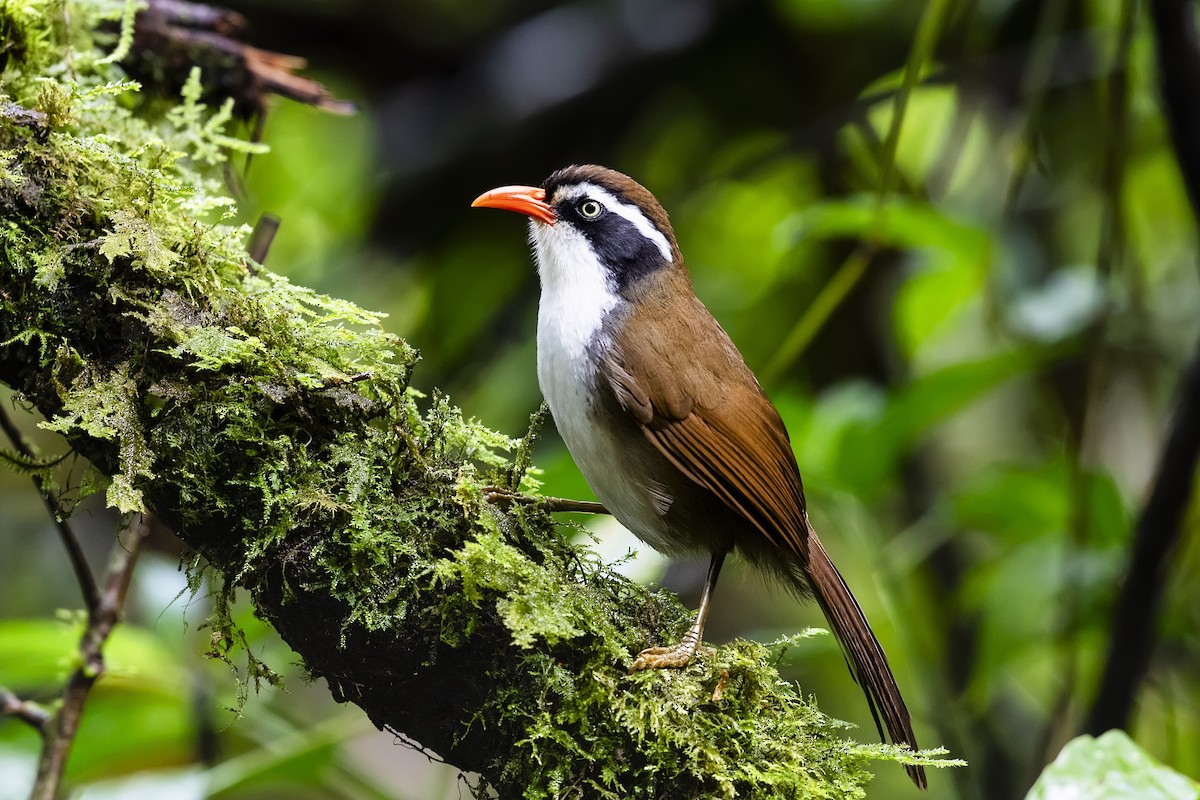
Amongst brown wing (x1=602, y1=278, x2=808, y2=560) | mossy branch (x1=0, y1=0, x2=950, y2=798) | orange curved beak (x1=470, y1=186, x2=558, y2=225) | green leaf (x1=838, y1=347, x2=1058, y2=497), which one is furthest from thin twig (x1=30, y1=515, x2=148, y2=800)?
green leaf (x1=838, y1=347, x2=1058, y2=497)

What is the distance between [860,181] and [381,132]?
1.97 metres

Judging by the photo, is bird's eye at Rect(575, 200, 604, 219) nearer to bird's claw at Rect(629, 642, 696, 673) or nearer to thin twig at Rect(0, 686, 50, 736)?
bird's claw at Rect(629, 642, 696, 673)

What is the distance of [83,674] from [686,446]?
139 centimetres

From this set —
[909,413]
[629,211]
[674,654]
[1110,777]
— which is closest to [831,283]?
[909,413]

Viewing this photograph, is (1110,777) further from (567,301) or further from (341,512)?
(567,301)

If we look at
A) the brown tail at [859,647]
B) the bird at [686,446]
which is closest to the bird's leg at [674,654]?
the bird at [686,446]

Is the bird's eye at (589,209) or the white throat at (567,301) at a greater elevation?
the bird's eye at (589,209)

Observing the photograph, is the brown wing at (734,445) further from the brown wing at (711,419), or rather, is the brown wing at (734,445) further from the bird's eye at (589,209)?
the bird's eye at (589,209)

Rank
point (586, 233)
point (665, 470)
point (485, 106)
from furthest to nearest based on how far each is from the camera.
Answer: point (485, 106) → point (586, 233) → point (665, 470)

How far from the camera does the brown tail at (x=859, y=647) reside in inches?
94.2

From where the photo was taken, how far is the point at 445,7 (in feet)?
14.9

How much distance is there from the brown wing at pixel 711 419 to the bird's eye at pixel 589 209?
0.39 m

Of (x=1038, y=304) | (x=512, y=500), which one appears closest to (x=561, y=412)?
(x=512, y=500)

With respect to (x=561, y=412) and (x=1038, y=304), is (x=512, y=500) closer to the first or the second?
(x=561, y=412)
